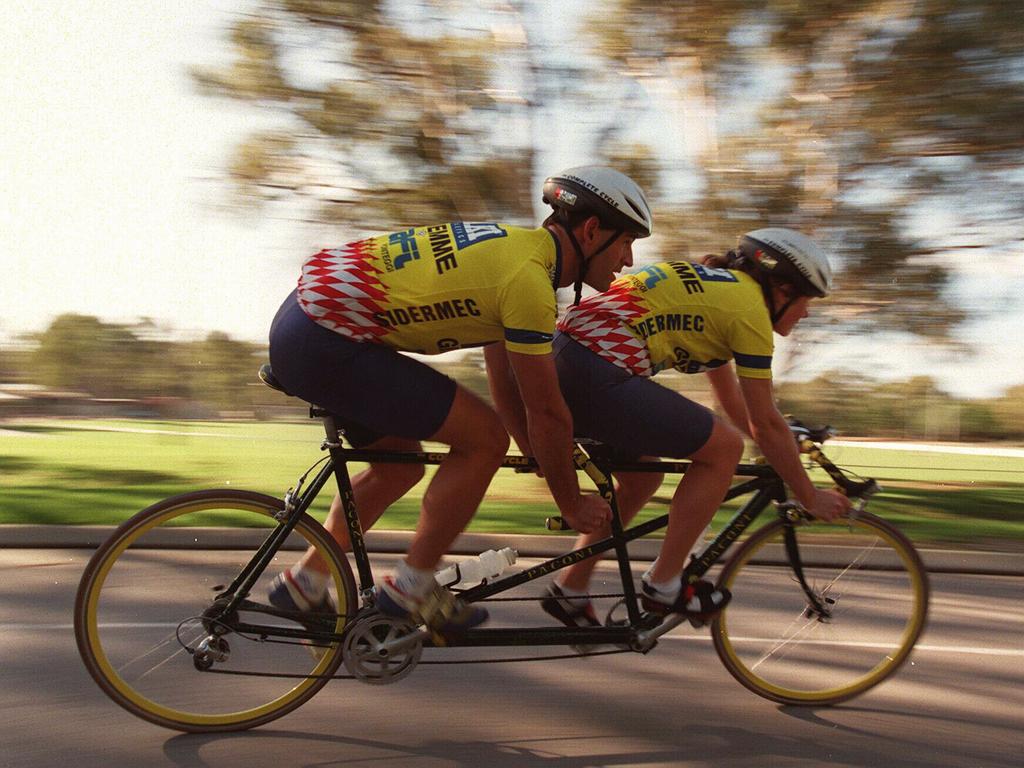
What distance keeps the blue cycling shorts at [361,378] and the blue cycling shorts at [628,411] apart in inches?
19.3

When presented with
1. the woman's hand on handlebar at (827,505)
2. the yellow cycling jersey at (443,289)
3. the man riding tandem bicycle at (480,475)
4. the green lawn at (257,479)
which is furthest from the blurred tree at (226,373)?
the woman's hand on handlebar at (827,505)

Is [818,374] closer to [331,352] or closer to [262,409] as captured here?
[262,409]

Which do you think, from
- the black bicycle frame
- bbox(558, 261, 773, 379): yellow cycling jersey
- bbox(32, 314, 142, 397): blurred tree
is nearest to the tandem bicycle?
the black bicycle frame

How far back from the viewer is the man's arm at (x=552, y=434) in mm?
2986

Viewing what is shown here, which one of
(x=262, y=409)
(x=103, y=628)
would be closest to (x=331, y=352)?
(x=103, y=628)

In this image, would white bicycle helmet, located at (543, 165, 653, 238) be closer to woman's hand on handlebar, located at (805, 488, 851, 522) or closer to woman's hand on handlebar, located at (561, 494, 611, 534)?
woman's hand on handlebar, located at (561, 494, 611, 534)

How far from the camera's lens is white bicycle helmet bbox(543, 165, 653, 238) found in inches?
124

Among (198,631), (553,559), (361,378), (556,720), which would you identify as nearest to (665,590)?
(553,559)

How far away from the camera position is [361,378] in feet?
10.2

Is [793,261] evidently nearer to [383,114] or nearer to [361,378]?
[361,378]

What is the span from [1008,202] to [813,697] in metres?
7.09

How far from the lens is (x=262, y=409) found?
11.7 metres

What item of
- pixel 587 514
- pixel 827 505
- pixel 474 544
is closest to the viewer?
pixel 587 514

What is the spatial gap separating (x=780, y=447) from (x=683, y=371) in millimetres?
453
